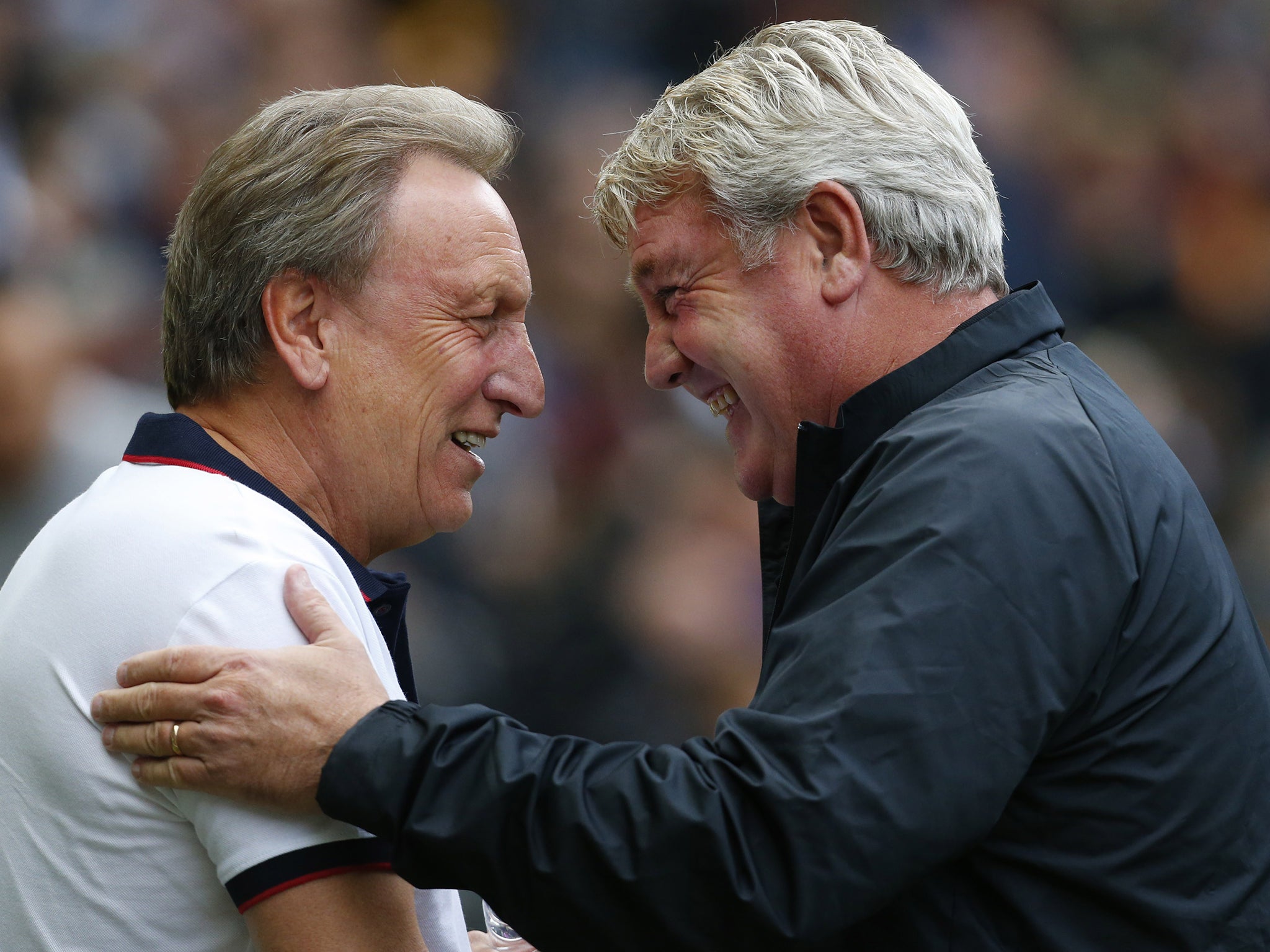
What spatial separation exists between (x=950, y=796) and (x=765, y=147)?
3.82ft

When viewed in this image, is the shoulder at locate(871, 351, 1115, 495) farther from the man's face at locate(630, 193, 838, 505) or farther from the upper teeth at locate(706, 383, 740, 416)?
the upper teeth at locate(706, 383, 740, 416)

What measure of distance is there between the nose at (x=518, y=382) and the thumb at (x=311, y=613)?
0.75 metres

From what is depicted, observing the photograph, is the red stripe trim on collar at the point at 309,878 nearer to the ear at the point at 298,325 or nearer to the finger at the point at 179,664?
→ the finger at the point at 179,664

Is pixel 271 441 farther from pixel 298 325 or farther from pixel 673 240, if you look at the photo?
pixel 673 240

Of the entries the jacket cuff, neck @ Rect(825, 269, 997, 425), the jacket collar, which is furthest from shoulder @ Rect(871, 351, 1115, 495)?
the jacket cuff

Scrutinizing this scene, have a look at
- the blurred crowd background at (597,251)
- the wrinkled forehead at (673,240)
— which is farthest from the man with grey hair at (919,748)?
the blurred crowd background at (597,251)

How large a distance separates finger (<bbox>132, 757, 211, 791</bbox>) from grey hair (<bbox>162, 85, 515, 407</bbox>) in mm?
701

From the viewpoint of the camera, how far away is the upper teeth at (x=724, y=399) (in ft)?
8.18

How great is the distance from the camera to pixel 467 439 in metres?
2.33

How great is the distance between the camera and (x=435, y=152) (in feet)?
7.32

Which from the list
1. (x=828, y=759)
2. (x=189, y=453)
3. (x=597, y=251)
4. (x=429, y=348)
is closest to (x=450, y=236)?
(x=429, y=348)

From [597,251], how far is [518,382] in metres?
2.20

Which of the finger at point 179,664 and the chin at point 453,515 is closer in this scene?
the finger at point 179,664

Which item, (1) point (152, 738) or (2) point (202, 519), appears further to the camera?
(2) point (202, 519)
